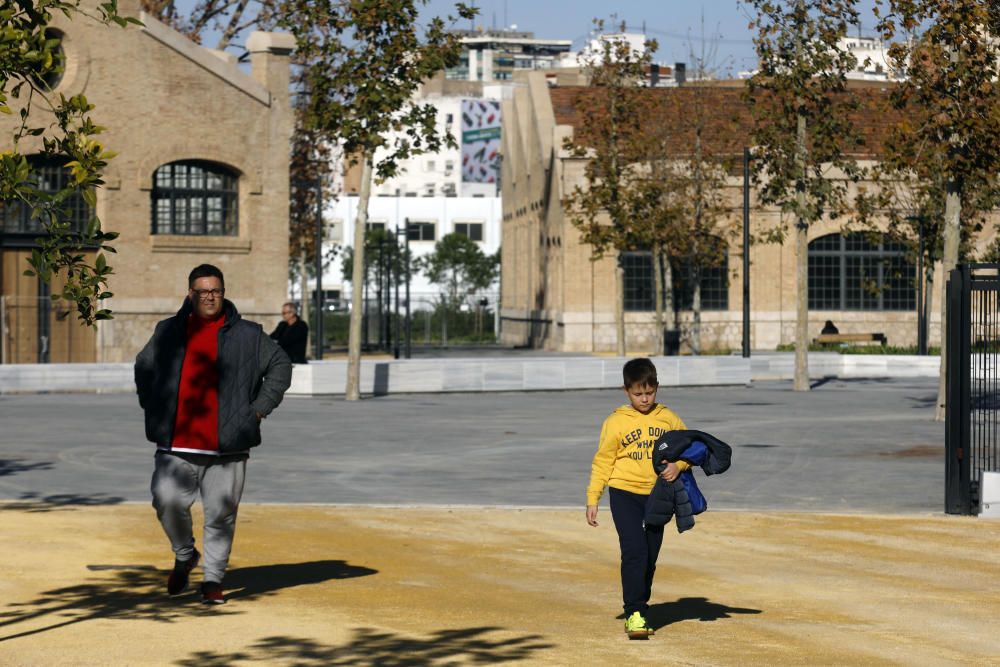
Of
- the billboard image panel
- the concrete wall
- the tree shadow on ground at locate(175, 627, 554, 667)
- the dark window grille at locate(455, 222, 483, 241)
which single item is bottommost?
the tree shadow on ground at locate(175, 627, 554, 667)

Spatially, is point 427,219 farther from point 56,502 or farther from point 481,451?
point 56,502

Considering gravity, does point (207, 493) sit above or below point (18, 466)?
above

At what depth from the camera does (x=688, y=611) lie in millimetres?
9875

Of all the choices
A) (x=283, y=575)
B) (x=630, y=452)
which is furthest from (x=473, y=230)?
(x=630, y=452)

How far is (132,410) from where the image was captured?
95.2 feet

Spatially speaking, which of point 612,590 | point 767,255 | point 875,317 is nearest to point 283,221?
point 767,255

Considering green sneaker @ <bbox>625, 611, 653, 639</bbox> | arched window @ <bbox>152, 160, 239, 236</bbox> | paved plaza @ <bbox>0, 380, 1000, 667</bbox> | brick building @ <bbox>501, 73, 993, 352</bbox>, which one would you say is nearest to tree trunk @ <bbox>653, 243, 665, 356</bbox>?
brick building @ <bbox>501, 73, 993, 352</bbox>

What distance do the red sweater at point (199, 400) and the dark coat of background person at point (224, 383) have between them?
3cm

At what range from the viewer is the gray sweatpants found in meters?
9.65

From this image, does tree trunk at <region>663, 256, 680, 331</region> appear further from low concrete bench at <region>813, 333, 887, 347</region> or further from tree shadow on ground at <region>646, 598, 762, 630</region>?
tree shadow on ground at <region>646, 598, 762, 630</region>

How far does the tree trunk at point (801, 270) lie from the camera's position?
35969 millimetres

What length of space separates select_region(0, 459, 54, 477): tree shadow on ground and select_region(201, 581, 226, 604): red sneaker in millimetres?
8786

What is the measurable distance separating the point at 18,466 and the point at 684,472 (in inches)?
464

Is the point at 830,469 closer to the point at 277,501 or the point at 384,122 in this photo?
the point at 277,501
